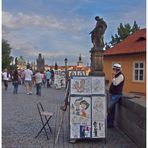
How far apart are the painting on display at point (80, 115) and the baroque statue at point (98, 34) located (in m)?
16.7

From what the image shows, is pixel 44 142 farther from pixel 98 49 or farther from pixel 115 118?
pixel 98 49

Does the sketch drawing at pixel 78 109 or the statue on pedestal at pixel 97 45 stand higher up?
the statue on pedestal at pixel 97 45

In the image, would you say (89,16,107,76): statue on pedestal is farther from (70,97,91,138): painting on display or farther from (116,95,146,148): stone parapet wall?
(70,97,91,138): painting on display

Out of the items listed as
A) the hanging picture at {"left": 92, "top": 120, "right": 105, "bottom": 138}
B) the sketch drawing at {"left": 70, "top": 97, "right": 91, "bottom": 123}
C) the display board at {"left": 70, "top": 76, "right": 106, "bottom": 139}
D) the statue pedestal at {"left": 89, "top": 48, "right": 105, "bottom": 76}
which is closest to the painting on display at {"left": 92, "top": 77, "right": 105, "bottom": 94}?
the display board at {"left": 70, "top": 76, "right": 106, "bottom": 139}

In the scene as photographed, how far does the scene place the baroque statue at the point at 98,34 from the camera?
24562 millimetres

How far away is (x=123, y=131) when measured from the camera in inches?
347

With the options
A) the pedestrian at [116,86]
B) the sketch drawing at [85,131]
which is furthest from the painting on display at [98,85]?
the pedestrian at [116,86]

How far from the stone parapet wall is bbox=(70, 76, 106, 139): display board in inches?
21.3

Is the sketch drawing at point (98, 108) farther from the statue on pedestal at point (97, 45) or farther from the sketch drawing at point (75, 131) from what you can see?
the statue on pedestal at point (97, 45)

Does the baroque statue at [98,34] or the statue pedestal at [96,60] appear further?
the statue pedestal at [96,60]

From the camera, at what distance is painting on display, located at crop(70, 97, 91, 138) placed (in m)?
7.86

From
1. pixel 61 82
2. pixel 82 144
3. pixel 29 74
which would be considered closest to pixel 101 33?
pixel 29 74

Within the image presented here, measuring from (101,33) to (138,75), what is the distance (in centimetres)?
718

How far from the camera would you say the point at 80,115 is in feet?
25.9
